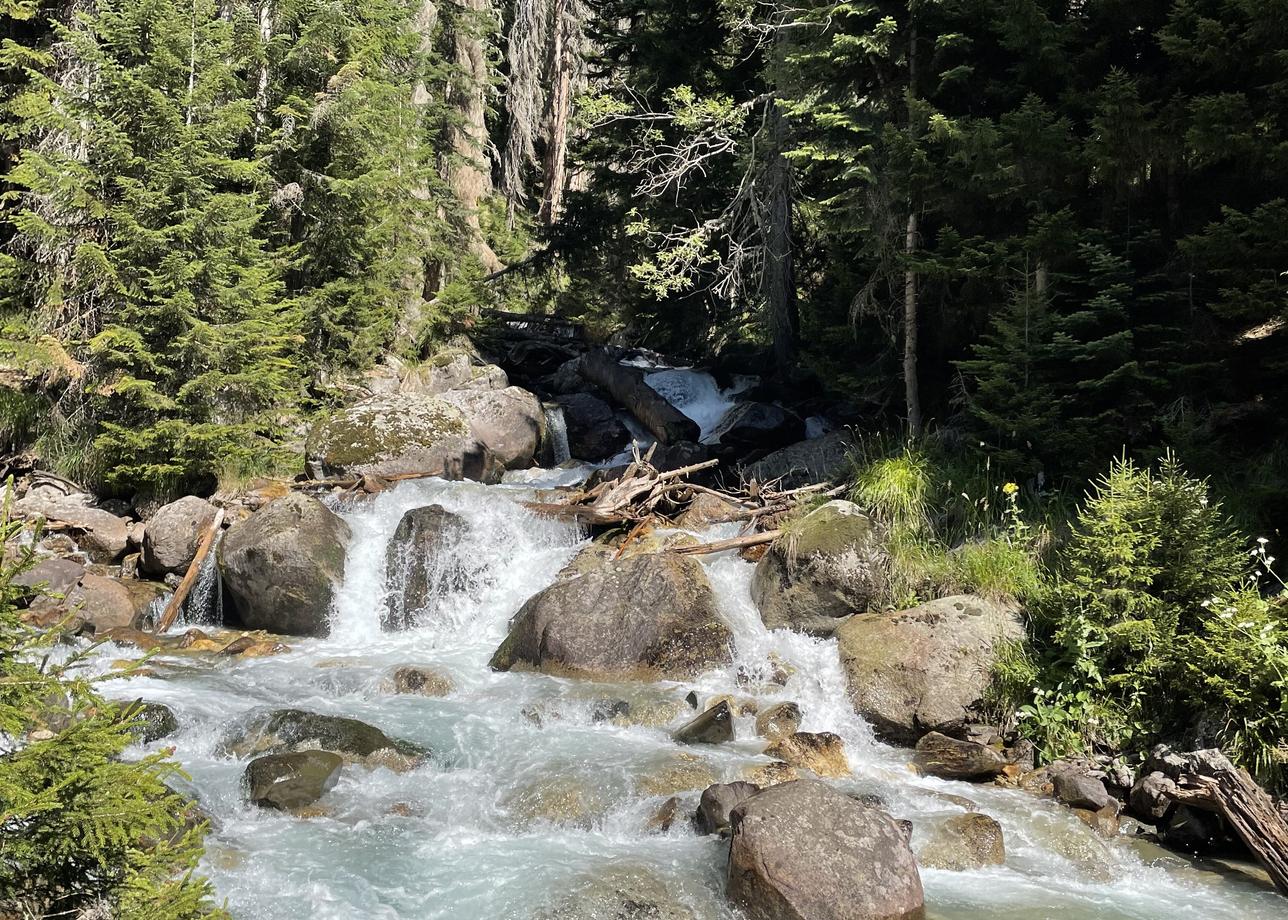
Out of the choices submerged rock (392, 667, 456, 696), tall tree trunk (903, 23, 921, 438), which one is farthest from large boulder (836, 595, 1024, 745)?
submerged rock (392, 667, 456, 696)

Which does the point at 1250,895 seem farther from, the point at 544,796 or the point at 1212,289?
the point at 1212,289

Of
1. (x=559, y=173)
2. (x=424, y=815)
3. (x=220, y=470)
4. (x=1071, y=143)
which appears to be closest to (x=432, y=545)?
(x=220, y=470)

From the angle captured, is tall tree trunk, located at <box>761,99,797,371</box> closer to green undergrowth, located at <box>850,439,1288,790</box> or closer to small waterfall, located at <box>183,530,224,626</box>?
green undergrowth, located at <box>850,439,1288,790</box>

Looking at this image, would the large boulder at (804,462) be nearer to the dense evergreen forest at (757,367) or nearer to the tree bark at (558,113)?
the dense evergreen forest at (757,367)

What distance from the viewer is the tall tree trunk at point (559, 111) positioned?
27.5 meters

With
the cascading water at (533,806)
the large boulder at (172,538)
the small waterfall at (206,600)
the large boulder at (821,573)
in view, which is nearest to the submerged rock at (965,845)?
the cascading water at (533,806)

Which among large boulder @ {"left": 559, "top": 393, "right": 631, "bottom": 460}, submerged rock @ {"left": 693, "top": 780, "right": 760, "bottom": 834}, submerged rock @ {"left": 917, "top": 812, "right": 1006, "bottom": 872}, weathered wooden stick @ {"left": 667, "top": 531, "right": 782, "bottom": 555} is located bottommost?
submerged rock @ {"left": 917, "top": 812, "right": 1006, "bottom": 872}

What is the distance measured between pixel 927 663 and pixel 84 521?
1090 cm

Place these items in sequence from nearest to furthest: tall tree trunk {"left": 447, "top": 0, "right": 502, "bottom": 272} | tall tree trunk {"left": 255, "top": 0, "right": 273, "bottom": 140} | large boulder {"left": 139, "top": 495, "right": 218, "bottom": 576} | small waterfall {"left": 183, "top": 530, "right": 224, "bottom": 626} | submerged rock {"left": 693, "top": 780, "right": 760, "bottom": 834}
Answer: submerged rock {"left": 693, "top": 780, "right": 760, "bottom": 834}, small waterfall {"left": 183, "top": 530, "right": 224, "bottom": 626}, large boulder {"left": 139, "top": 495, "right": 218, "bottom": 576}, tall tree trunk {"left": 255, "top": 0, "right": 273, "bottom": 140}, tall tree trunk {"left": 447, "top": 0, "right": 502, "bottom": 272}

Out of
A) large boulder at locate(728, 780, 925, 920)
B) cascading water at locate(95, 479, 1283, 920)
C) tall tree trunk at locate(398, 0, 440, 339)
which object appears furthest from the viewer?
tall tree trunk at locate(398, 0, 440, 339)

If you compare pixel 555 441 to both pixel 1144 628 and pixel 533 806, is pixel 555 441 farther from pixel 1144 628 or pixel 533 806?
pixel 1144 628

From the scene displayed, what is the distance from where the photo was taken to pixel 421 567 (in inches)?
446

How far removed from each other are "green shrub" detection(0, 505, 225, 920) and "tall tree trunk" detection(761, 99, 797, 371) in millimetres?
10952

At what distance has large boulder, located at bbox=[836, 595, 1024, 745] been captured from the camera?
313 inches
